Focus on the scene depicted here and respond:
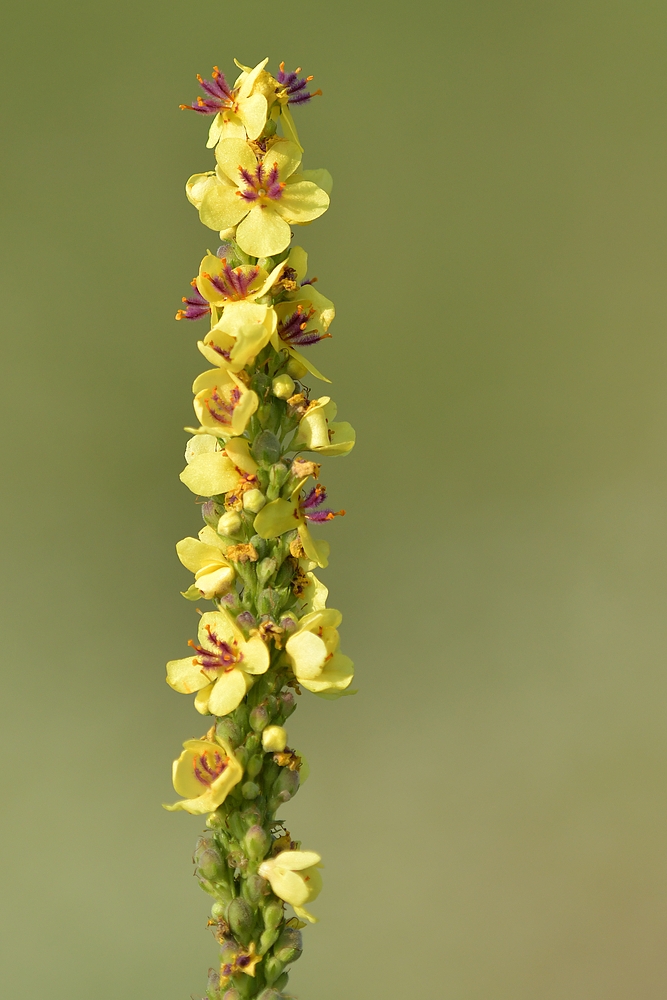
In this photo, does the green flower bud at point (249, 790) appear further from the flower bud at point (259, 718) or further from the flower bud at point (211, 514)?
the flower bud at point (211, 514)

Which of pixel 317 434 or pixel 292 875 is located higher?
pixel 317 434

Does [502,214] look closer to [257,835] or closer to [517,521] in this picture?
[517,521]

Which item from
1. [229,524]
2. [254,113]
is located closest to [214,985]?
[229,524]

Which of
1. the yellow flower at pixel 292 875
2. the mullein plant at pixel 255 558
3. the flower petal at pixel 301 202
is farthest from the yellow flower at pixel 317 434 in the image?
the yellow flower at pixel 292 875

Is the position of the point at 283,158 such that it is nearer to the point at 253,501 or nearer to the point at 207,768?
the point at 253,501

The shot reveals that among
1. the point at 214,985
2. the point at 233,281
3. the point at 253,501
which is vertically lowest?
the point at 214,985

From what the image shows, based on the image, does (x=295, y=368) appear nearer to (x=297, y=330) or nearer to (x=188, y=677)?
(x=297, y=330)

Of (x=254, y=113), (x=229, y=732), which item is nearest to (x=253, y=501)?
(x=229, y=732)
